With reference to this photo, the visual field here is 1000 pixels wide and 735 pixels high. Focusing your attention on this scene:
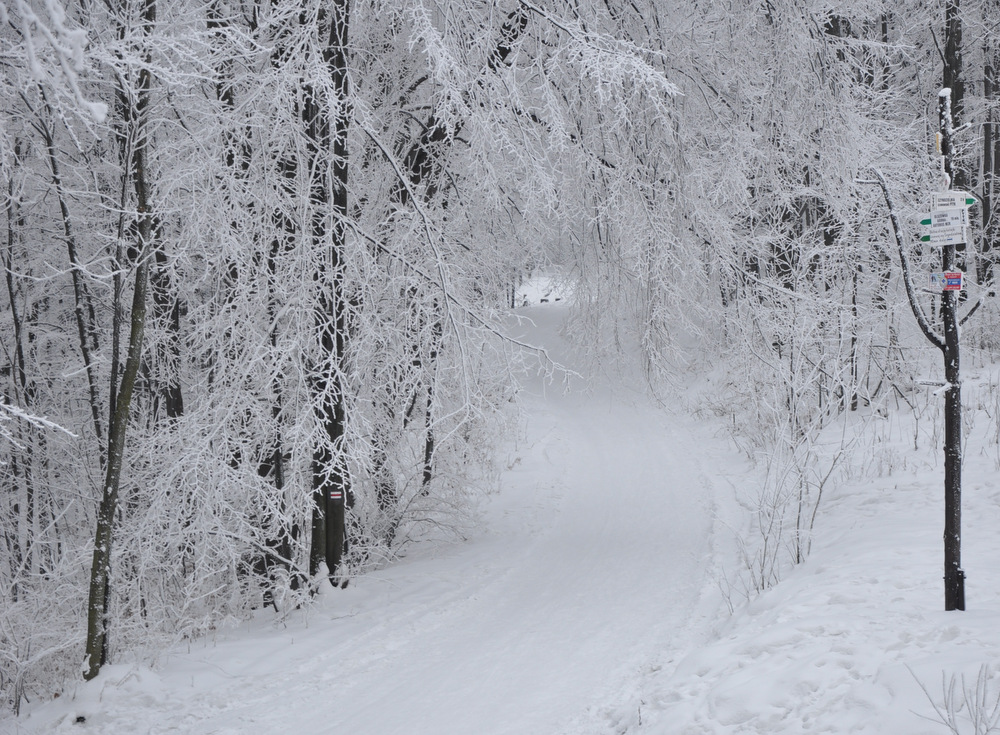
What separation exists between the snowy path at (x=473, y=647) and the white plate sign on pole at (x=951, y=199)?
3686 mm

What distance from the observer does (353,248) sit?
704 centimetres

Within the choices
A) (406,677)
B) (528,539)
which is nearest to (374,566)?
(528,539)

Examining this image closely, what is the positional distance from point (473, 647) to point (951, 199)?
4.86m

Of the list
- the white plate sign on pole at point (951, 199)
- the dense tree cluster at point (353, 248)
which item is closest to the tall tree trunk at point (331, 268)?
the dense tree cluster at point (353, 248)

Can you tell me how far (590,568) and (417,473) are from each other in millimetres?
2853

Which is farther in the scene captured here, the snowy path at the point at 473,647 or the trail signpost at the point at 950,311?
the snowy path at the point at 473,647

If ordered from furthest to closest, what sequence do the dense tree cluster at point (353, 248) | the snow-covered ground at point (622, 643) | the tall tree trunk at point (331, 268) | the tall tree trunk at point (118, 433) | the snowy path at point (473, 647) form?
the tall tree trunk at point (331, 268) → the dense tree cluster at point (353, 248) → the tall tree trunk at point (118, 433) → the snowy path at point (473, 647) → the snow-covered ground at point (622, 643)

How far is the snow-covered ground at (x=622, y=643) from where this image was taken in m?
4.11

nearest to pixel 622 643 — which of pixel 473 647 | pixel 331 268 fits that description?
pixel 473 647

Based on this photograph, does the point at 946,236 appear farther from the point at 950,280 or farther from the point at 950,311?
the point at 950,311

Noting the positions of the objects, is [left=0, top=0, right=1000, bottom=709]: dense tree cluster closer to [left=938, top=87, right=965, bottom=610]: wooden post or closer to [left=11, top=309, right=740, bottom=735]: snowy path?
[left=11, top=309, right=740, bottom=735]: snowy path

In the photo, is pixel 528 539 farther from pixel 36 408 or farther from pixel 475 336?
pixel 36 408

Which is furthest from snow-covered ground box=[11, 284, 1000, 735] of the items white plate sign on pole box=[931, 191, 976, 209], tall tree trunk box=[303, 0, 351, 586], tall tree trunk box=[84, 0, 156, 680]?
white plate sign on pole box=[931, 191, 976, 209]

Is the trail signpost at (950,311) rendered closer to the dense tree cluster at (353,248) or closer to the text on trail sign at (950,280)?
the text on trail sign at (950,280)
